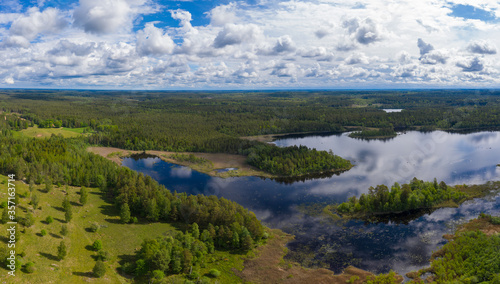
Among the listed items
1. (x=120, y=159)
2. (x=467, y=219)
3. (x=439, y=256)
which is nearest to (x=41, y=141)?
(x=120, y=159)

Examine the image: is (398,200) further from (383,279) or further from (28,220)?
(28,220)

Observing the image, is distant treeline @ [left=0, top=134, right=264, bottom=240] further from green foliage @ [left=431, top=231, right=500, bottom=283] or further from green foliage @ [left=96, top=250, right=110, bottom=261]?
green foliage @ [left=431, top=231, right=500, bottom=283]

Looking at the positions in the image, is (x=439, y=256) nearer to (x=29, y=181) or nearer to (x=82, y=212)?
(x=82, y=212)

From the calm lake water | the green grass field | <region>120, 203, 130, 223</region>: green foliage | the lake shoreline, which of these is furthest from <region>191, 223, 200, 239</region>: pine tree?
the lake shoreline

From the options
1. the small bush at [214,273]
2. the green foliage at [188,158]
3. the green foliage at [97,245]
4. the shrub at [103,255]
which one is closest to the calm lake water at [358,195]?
the green foliage at [188,158]

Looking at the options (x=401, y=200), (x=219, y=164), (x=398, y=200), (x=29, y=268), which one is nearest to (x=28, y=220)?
(x=29, y=268)

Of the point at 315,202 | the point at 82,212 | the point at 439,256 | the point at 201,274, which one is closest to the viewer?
the point at 201,274
